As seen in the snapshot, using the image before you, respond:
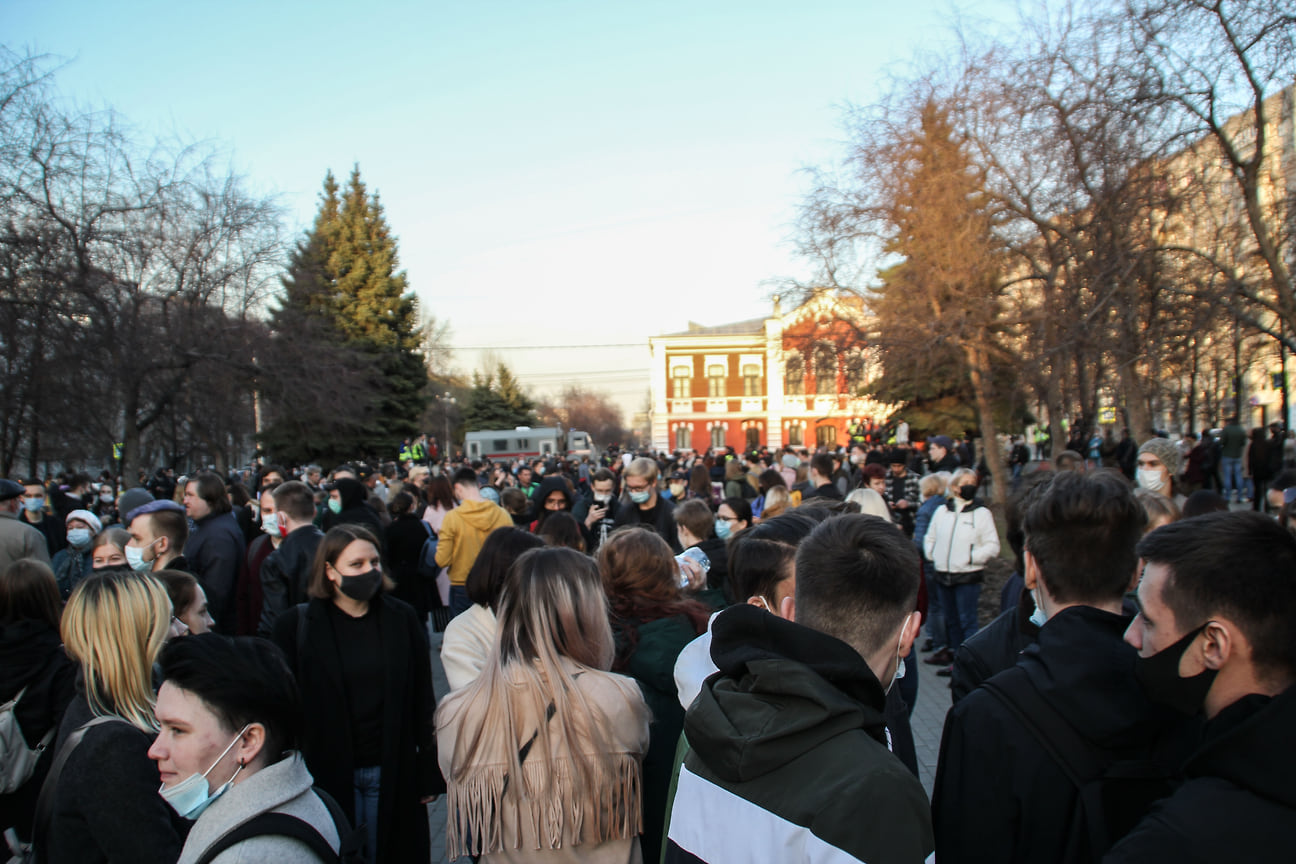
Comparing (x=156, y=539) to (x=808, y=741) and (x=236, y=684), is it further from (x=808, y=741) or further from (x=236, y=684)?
(x=808, y=741)

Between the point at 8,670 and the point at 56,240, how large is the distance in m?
17.2

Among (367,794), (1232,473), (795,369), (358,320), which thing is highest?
(358,320)

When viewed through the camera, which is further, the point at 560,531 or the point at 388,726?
the point at 560,531

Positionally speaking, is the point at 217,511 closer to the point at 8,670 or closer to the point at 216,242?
the point at 8,670

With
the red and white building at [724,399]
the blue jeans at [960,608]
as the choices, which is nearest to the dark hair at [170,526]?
the blue jeans at [960,608]

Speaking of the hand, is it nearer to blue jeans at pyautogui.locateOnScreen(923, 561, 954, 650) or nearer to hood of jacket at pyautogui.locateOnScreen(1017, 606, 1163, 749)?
hood of jacket at pyautogui.locateOnScreen(1017, 606, 1163, 749)

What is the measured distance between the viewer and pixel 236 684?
7.60ft

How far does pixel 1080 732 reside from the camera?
1903mm

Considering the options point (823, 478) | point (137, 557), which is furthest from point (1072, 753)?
point (823, 478)

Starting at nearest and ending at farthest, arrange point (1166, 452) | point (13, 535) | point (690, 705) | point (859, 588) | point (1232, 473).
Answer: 1. point (859, 588)
2. point (690, 705)
3. point (13, 535)
4. point (1166, 452)
5. point (1232, 473)

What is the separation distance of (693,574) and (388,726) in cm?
179

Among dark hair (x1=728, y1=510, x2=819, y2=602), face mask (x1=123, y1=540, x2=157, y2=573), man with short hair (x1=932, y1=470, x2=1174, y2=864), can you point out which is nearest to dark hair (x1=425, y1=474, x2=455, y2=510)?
face mask (x1=123, y1=540, x2=157, y2=573)

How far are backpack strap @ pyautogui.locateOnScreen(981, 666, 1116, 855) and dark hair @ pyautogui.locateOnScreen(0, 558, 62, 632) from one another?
13.1 feet

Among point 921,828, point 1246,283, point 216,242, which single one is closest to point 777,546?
point 921,828
